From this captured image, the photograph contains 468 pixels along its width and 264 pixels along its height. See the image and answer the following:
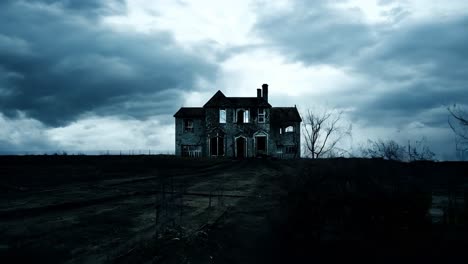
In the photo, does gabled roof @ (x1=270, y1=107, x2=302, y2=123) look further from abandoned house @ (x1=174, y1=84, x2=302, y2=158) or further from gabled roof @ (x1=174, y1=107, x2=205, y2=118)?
gabled roof @ (x1=174, y1=107, x2=205, y2=118)

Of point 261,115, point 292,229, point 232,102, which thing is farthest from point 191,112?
point 292,229

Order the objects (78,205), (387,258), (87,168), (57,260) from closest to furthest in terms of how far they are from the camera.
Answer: (57,260)
(387,258)
(78,205)
(87,168)

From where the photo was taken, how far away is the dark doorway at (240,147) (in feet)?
108

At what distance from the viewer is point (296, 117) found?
34.4 meters

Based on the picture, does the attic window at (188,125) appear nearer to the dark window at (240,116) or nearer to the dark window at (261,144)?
the dark window at (240,116)

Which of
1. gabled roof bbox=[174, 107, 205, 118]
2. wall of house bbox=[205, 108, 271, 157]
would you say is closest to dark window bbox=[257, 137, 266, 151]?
wall of house bbox=[205, 108, 271, 157]

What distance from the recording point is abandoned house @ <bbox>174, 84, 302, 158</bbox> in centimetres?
3284

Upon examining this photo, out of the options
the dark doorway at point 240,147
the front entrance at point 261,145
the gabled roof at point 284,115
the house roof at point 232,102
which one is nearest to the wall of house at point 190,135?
the house roof at point 232,102

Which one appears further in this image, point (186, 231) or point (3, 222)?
point (3, 222)

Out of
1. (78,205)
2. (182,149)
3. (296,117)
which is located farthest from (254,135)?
(78,205)

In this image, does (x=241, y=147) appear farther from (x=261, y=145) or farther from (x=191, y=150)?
(x=191, y=150)

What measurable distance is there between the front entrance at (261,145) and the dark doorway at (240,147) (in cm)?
158

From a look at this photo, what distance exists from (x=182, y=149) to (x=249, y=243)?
92.2 ft

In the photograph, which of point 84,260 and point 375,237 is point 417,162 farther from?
point 84,260
